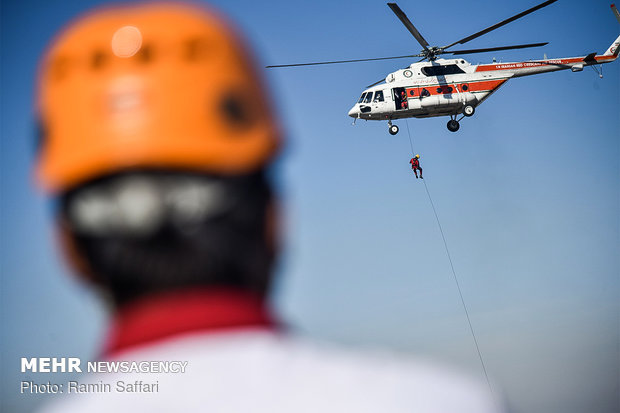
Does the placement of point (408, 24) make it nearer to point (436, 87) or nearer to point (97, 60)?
point (436, 87)

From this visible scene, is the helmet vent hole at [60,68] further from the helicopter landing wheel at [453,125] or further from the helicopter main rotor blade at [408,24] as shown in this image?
the helicopter landing wheel at [453,125]

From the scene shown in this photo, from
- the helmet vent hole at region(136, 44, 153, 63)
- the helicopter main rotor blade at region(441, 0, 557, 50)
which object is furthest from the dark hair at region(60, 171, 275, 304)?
the helicopter main rotor blade at region(441, 0, 557, 50)

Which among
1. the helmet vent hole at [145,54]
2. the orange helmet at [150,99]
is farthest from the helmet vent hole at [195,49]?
the helmet vent hole at [145,54]

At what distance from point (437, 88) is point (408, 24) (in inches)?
100

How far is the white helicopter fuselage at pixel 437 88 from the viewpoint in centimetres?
2081

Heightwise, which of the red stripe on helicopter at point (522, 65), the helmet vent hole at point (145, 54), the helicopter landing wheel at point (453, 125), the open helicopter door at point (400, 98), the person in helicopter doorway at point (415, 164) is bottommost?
the helmet vent hole at point (145, 54)

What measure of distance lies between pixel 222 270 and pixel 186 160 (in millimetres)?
351

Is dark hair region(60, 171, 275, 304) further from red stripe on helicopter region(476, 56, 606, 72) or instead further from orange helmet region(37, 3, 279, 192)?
A: red stripe on helicopter region(476, 56, 606, 72)

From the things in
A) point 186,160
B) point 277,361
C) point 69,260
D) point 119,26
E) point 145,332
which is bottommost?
point 277,361

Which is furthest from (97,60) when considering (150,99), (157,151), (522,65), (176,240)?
(522,65)

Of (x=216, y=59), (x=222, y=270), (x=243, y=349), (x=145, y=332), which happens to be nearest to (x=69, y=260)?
(x=145, y=332)

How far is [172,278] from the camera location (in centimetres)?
179

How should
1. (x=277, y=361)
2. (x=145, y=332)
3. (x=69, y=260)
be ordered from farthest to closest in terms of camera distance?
(x=69, y=260) → (x=145, y=332) → (x=277, y=361)

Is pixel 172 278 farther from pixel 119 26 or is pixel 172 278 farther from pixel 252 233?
pixel 119 26
